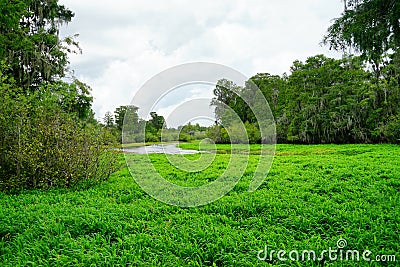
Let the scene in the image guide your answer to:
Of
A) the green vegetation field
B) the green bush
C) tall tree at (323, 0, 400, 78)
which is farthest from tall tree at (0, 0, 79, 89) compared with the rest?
tall tree at (323, 0, 400, 78)

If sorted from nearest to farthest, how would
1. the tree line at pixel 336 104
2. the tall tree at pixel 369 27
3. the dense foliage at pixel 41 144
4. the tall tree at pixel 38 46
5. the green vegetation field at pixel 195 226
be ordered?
the green vegetation field at pixel 195 226
the tall tree at pixel 369 27
the dense foliage at pixel 41 144
the tall tree at pixel 38 46
the tree line at pixel 336 104

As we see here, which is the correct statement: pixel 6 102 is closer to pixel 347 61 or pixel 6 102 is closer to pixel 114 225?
pixel 114 225

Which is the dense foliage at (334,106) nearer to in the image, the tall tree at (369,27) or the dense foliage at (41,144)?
the tall tree at (369,27)

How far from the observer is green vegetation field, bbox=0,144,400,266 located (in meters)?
3.09

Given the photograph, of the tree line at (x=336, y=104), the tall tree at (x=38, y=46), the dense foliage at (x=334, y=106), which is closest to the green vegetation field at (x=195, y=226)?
the tall tree at (x=38, y=46)

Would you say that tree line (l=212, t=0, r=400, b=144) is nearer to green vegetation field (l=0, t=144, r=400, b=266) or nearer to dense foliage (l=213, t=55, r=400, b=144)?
dense foliage (l=213, t=55, r=400, b=144)

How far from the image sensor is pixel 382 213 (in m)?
4.01

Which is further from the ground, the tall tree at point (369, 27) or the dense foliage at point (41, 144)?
the tall tree at point (369, 27)

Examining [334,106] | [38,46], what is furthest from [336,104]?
[38,46]

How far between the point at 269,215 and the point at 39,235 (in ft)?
11.3

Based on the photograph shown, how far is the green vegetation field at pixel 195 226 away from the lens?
3090 mm

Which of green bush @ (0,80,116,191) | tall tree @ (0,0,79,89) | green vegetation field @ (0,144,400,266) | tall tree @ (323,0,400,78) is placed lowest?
green vegetation field @ (0,144,400,266)

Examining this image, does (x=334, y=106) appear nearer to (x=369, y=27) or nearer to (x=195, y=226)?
(x=369, y=27)

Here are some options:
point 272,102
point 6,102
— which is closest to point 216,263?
point 6,102
